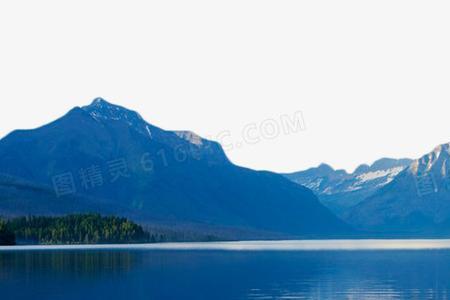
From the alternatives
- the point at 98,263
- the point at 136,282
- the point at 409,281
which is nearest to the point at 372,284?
the point at 409,281

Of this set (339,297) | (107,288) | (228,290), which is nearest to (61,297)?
(107,288)

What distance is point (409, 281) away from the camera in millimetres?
136750

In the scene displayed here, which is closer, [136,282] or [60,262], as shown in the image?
[136,282]

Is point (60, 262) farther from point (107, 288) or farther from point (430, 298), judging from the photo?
point (430, 298)

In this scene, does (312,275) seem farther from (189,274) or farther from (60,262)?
(60,262)

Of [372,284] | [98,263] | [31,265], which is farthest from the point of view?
[98,263]

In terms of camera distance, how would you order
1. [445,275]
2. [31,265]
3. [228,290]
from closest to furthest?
[228,290], [445,275], [31,265]

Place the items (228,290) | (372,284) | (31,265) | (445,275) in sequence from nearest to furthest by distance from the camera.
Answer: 1. (228,290)
2. (372,284)
3. (445,275)
4. (31,265)

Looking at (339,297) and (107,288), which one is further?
(107,288)

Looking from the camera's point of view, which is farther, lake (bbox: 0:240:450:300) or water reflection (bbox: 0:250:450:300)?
water reflection (bbox: 0:250:450:300)

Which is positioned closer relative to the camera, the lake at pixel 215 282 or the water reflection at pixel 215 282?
the lake at pixel 215 282

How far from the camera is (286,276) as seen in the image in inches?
5960

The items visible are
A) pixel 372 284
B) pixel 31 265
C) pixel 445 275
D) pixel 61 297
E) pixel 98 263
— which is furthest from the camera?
pixel 98 263

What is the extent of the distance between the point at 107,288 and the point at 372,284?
42085 millimetres
